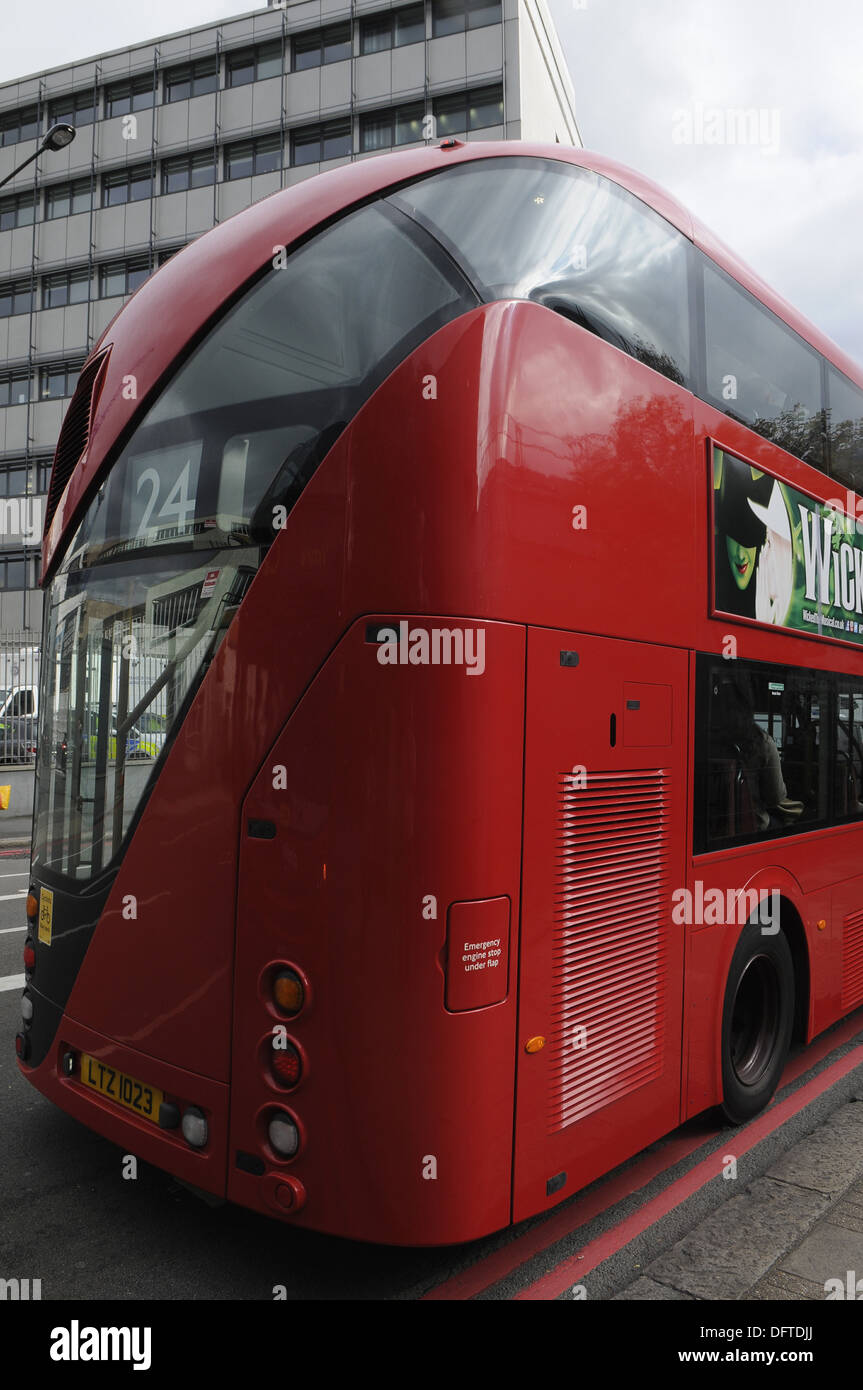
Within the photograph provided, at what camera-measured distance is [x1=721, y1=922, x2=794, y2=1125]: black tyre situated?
4453 millimetres

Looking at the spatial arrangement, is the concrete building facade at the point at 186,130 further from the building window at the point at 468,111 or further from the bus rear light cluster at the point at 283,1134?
the bus rear light cluster at the point at 283,1134

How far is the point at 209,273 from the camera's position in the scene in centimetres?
348

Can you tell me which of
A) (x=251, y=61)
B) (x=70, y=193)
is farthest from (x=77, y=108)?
(x=251, y=61)

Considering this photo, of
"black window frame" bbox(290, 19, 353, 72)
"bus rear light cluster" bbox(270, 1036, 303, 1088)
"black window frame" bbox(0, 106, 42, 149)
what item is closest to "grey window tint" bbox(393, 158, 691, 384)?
"bus rear light cluster" bbox(270, 1036, 303, 1088)

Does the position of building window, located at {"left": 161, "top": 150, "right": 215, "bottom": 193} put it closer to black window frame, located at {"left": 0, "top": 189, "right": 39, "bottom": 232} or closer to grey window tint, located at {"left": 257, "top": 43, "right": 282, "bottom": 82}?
grey window tint, located at {"left": 257, "top": 43, "right": 282, "bottom": 82}

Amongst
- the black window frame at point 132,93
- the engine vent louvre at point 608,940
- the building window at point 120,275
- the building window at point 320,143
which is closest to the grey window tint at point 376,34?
the building window at point 320,143

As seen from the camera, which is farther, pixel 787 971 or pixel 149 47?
pixel 149 47

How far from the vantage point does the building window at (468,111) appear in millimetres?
30766

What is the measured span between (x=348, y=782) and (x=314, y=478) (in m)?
0.96

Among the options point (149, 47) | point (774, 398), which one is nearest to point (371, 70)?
point (149, 47)

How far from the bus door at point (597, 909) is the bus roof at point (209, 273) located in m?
1.66

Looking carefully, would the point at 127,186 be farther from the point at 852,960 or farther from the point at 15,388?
the point at 852,960

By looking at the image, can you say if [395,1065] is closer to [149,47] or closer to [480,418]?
[480,418]

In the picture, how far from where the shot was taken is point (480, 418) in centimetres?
297
